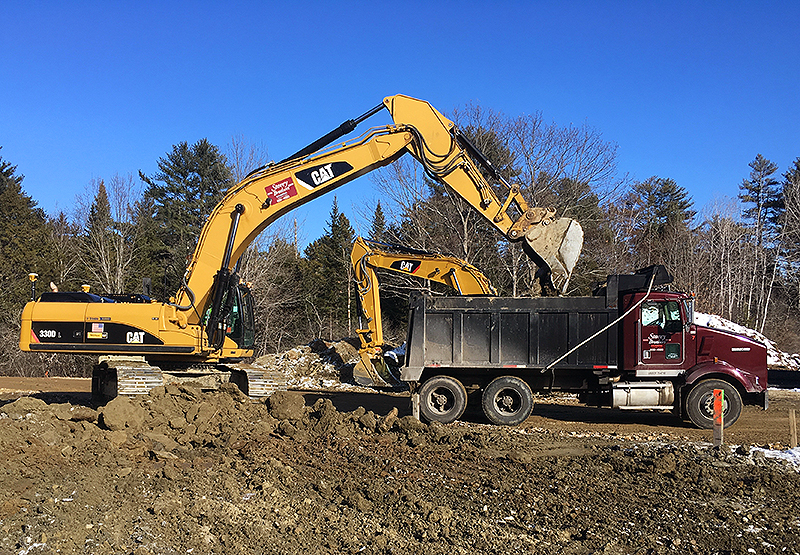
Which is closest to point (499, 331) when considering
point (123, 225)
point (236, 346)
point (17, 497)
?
point (236, 346)

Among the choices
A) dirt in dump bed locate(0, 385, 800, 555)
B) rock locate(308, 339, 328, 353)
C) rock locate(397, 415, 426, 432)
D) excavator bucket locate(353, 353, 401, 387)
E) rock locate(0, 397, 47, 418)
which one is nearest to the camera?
dirt in dump bed locate(0, 385, 800, 555)

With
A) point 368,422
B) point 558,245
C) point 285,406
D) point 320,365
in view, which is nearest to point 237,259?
point 285,406

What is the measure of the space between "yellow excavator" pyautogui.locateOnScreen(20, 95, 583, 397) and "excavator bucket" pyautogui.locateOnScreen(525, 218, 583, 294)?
0.7 inches

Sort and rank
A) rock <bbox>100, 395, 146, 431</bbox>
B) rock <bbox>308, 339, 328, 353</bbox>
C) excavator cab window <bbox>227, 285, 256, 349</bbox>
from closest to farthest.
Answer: rock <bbox>100, 395, 146, 431</bbox> → excavator cab window <bbox>227, 285, 256, 349</bbox> → rock <bbox>308, 339, 328, 353</bbox>

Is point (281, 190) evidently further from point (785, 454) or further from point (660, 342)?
point (785, 454)

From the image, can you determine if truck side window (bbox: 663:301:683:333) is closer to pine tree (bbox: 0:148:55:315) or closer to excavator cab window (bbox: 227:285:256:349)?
excavator cab window (bbox: 227:285:256:349)

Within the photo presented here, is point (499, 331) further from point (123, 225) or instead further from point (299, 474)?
point (123, 225)

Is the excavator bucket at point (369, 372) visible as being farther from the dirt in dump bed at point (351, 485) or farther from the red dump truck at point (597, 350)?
the dirt in dump bed at point (351, 485)

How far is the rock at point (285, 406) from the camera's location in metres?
11.7

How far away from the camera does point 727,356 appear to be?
1248 cm

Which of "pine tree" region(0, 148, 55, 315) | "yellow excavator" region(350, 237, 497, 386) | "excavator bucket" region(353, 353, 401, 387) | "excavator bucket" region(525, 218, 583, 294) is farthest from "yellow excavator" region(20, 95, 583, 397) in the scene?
"pine tree" region(0, 148, 55, 315)

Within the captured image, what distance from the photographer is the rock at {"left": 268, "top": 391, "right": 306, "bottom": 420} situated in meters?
11.7

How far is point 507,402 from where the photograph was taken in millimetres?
12805

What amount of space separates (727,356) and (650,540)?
24.3ft
